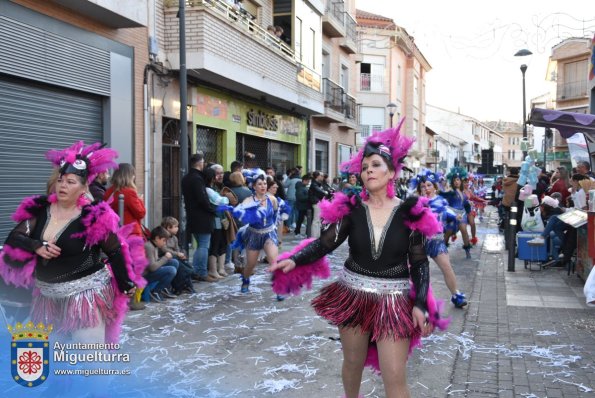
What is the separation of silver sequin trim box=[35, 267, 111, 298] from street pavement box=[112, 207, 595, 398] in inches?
40.3

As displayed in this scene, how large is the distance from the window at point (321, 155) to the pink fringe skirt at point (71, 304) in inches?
797

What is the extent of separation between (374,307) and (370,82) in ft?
123

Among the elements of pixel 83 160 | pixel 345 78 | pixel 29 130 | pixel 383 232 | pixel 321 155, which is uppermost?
pixel 345 78

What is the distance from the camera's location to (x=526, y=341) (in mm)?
5992

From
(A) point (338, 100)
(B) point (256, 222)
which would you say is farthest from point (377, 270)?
(A) point (338, 100)

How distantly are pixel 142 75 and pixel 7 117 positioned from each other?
3545 millimetres

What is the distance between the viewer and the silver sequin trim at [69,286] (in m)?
3.86

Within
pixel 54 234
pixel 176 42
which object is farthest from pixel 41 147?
pixel 54 234

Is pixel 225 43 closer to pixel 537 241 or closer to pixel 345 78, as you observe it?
pixel 537 241

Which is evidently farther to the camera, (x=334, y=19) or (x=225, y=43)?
(x=334, y=19)

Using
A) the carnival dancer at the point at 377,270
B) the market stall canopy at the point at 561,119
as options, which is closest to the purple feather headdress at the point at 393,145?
the carnival dancer at the point at 377,270

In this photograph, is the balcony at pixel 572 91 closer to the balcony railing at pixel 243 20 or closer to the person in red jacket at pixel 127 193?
the balcony railing at pixel 243 20

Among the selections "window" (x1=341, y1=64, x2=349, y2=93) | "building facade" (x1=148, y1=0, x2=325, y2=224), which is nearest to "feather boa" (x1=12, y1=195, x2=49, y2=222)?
"building facade" (x1=148, y1=0, x2=325, y2=224)

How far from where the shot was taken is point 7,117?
27.5 feet
